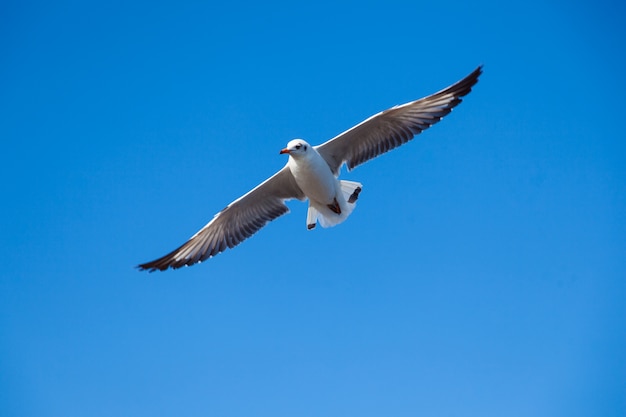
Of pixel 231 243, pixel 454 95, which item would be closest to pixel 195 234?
pixel 231 243

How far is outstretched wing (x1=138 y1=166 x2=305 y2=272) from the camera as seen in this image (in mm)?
10977

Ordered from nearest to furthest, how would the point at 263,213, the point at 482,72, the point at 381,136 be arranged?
the point at 482,72 → the point at 381,136 → the point at 263,213

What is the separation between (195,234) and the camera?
11.2m

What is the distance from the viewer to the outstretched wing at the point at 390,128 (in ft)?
33.3

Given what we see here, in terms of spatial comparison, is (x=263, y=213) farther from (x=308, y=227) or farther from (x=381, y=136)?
(x=381, y=136)

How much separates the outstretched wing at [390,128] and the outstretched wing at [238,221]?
80 cm

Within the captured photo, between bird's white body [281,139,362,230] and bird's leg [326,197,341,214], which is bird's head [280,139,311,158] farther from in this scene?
bird's leg [326,197,341,214]

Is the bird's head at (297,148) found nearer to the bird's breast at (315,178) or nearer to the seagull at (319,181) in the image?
the seagull at (319,181)

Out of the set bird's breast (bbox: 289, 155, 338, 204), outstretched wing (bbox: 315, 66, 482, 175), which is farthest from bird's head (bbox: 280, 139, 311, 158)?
outstretched wing (bbox: 315, 66, 482, 175)

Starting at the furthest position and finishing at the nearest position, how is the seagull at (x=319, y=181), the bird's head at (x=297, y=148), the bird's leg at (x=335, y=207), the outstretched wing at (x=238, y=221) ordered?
1. the outstretched wing at (x=238, y=221)
2. the bird's leg at (x=335, y=207)
3. the seagull at (x=319, y=181)
4. the bird's head at (x=297, y=148)

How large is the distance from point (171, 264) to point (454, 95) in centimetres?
473

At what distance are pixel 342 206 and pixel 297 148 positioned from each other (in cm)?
118

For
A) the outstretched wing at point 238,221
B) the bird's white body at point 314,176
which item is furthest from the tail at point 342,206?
the outstretched wing at point 238,221

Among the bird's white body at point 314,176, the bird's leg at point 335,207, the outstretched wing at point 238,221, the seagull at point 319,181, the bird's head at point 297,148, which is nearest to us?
the bird's head at point 297,148
